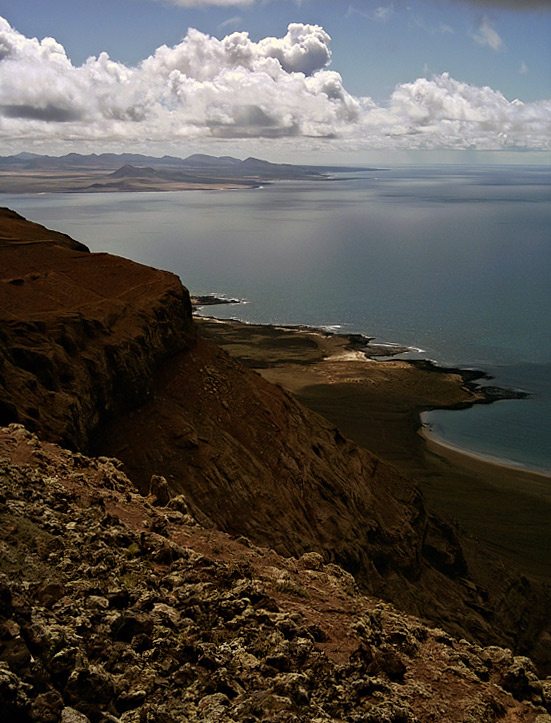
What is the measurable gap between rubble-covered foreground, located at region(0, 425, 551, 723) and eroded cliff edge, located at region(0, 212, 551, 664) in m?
5.78

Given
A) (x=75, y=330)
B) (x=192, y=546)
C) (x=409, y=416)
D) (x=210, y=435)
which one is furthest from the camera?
(x=409, y=416)

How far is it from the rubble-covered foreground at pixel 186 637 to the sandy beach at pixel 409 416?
21.3 meters

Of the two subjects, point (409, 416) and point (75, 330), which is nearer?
point (75, 330)

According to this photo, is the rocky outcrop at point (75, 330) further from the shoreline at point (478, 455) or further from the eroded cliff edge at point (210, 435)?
the shoreline at point (478, 455)

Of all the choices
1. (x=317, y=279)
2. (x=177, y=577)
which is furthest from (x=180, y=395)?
(x=317, y=279)

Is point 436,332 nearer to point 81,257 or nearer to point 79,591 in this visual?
point 81,257

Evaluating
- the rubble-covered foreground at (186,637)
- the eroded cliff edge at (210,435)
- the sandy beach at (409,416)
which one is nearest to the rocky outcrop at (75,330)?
the eroded cliff edge at (210,435)

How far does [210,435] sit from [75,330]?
17.1 ft

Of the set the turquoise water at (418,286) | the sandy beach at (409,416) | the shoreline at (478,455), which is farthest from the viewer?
the turquoise water at (418,286)

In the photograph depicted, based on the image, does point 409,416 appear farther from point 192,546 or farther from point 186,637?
point 186,637

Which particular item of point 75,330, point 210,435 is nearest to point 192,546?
point 210,435

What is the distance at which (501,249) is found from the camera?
15025 centimetres

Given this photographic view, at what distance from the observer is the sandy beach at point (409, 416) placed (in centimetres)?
3647

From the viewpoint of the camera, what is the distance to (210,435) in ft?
76.7
